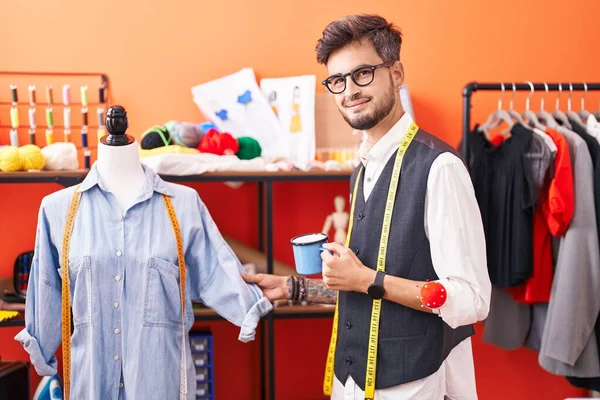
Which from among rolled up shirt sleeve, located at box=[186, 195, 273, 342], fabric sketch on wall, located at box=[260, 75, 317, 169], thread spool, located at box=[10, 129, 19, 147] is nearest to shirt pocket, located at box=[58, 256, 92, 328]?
rolled up shirt sleeve, located at box=[186, 195, 273, 342]

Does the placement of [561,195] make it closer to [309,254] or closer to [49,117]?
[309,254]

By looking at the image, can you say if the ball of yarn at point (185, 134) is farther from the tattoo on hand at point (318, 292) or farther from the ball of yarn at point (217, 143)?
the tattoo on hand at point (318, 292)

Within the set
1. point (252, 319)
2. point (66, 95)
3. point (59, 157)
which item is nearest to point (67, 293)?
point (252, 319)

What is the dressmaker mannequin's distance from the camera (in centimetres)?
201

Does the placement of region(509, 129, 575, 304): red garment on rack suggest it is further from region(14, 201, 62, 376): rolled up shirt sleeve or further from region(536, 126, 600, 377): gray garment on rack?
region(14, 201, 62, 376): rolled up shirt sleeve

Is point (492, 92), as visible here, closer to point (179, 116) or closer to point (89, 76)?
point (179, 116)

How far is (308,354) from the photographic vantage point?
11.1 feet

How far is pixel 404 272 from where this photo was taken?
67.1 inches

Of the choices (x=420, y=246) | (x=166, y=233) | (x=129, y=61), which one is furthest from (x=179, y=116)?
(x=420, y=246)

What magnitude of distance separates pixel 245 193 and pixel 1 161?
114cm

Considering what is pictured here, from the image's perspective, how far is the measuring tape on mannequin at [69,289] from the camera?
1.98 meters

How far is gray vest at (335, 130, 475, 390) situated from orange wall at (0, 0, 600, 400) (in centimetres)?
160

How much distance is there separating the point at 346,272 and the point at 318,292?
1.93 feet

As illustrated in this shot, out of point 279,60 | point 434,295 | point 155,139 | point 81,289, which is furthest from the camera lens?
point 279,60
